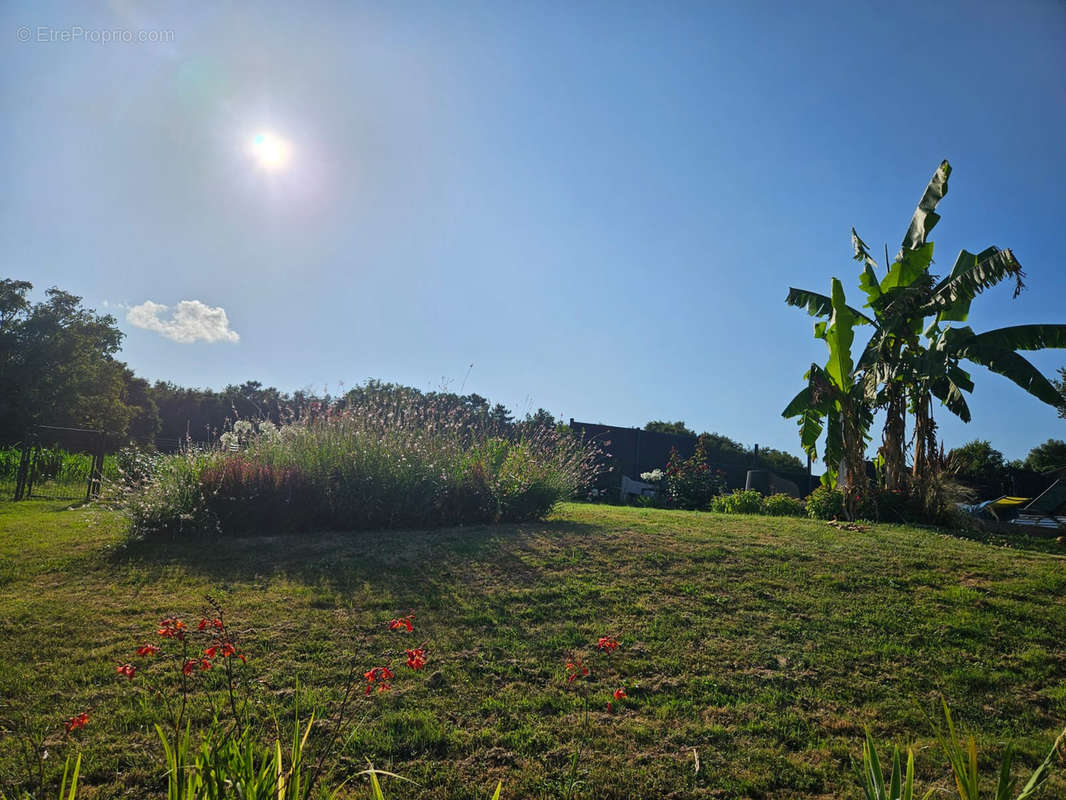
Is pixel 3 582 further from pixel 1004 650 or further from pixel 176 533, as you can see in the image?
pixel 1004 650

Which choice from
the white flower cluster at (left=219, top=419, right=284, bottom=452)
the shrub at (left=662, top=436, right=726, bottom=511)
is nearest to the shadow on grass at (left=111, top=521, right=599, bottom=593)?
the white flower cluster at (left=219, top=419, right=284, bottom=452)

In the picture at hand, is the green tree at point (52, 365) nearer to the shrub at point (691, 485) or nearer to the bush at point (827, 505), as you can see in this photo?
the shrub at point (691, 485)

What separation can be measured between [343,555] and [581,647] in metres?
2.89

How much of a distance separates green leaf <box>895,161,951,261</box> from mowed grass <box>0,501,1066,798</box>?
6.18 metres

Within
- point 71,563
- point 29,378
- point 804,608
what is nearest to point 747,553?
point 804,608

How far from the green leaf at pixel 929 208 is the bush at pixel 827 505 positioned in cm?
442

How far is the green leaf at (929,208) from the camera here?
10.1 meters

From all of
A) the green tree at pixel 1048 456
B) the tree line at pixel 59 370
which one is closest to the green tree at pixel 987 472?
the green tree at pixel 1048 456

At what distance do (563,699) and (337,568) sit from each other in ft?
9.44

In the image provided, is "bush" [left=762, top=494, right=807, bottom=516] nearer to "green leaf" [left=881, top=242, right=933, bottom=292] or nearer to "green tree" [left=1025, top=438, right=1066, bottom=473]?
"green leaf" [left=881, top=242, right=933, bottom=292]

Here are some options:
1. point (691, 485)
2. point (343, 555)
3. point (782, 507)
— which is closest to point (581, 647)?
point (343, 555)

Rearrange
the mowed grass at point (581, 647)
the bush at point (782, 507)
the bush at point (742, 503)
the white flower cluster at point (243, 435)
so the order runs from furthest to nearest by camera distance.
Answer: the bush at point (742, 503) < the bush at point (782, 507) < the white flower cluster at point (243, 435) < the mowed grass at point (581, 647)

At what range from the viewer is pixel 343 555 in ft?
18.4

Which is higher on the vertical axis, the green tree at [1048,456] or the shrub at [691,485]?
the green tree at [1048,456]
